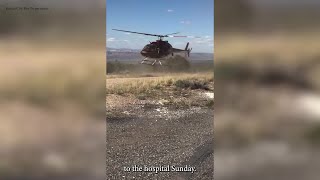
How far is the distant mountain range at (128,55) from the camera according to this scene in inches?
120

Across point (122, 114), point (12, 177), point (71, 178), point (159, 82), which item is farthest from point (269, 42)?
point (12, 177)

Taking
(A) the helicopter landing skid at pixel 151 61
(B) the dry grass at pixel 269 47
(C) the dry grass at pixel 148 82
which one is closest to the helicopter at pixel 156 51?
(A) the helicopter landing skid at pixel 151 61

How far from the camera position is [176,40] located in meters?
3.11

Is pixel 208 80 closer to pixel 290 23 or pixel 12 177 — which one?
pixel 290 23

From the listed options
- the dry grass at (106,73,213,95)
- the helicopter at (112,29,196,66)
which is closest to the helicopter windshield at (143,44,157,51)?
the helicopter at (112,29,196,66)

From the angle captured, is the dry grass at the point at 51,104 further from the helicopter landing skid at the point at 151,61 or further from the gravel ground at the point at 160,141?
the helicopter landing skid at the point at 151,61

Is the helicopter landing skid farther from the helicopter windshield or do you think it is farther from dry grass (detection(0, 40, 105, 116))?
dry grass (detection(0, 40, 105, 116))

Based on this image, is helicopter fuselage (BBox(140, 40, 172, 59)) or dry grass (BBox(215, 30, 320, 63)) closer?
dry grass (BBox(215, 30, 320, 63))

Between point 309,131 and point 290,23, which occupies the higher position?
point 290,23

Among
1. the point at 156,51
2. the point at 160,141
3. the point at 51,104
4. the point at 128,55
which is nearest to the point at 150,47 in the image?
the point at 156,51

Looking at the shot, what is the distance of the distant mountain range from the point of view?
3.04 metres

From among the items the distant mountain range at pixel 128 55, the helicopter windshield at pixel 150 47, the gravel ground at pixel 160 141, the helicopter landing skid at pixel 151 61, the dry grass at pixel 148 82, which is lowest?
the gravel ground at pixel 160 141

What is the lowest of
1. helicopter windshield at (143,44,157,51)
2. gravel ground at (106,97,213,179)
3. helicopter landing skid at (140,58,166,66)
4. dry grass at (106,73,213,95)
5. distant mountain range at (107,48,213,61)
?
gravel ground at (106,97,213,179)

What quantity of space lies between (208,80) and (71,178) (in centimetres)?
136
